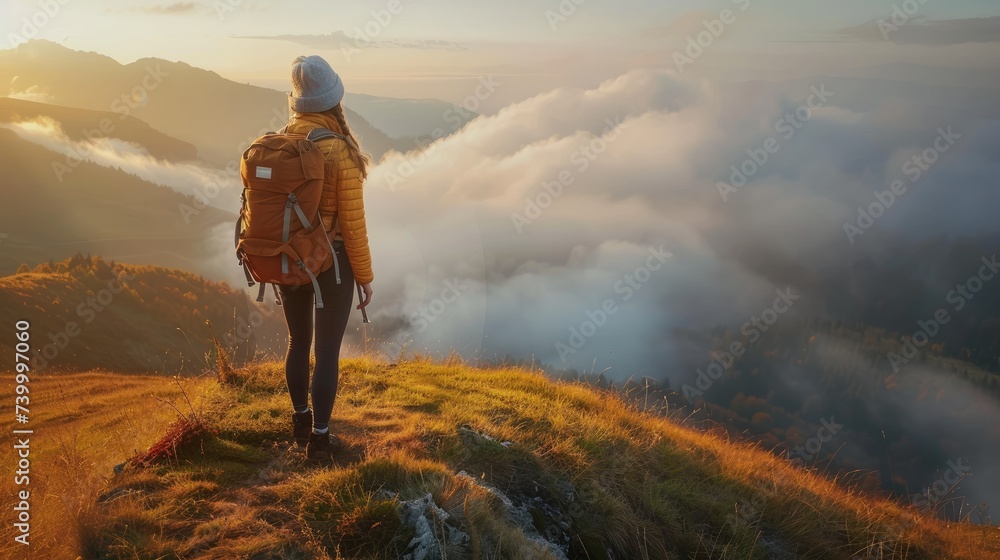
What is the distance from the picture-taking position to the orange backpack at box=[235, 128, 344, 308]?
11.4 ft

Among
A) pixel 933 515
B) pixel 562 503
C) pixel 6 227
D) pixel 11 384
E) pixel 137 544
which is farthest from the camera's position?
pixel 6 227

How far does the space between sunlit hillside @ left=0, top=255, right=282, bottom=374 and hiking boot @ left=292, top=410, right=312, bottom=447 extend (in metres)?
56.9

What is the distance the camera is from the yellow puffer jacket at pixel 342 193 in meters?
3.64

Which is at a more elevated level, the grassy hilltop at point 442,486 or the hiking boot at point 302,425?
the hiking boot at point 302,425

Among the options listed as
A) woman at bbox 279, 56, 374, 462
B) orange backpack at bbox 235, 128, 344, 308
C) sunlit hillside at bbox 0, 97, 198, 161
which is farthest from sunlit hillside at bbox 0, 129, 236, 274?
orange backpack at bbox 235, 128, 344, 308

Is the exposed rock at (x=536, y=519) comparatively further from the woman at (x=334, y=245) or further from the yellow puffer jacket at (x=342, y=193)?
the yellow puffer jacket at (x=342, y=193)

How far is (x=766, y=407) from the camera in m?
198

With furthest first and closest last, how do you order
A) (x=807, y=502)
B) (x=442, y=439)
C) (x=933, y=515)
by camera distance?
(x=933, y=515) < (x=807, y=502) < (x=442, y=439)

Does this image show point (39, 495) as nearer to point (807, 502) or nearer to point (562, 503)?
point (562, 503)

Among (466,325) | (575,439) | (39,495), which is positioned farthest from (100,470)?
(466,325)

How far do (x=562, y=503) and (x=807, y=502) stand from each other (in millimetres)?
3356

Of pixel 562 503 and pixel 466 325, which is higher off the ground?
pixel 562 503

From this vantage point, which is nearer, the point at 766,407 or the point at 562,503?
the point at 562,503

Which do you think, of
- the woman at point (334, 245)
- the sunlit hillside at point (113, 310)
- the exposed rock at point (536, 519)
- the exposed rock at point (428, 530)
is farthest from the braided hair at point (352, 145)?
the sunlit hillside at point (113, 310)
